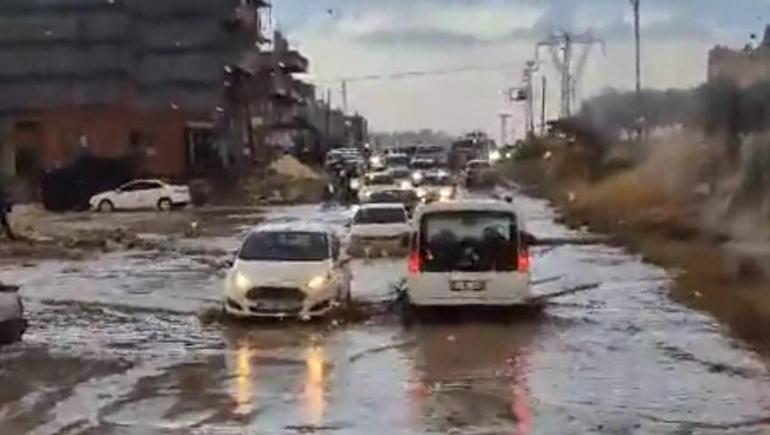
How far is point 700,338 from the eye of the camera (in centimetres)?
2323

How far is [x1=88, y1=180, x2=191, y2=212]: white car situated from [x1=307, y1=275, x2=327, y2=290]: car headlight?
1823 inches

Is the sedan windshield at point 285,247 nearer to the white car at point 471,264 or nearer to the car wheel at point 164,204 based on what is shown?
the white car at point 471,264

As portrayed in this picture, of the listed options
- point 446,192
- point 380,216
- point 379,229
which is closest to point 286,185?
point 446,192

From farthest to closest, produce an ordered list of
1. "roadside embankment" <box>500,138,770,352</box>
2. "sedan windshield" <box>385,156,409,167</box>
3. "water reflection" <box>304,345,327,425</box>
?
"sedan windshield" <box>385,156,409,167</box> → "roadside embankment" <box>500,138,770,352</box> → "water reflection" <box>304,345,327,425</box>

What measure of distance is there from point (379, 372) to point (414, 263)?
5.53 m

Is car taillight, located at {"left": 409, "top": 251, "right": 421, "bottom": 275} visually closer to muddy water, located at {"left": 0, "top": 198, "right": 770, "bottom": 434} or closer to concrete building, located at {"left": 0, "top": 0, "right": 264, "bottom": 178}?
muddy water, located at {"left": 0, "top": 198, "right": 770, "bottom": 434}

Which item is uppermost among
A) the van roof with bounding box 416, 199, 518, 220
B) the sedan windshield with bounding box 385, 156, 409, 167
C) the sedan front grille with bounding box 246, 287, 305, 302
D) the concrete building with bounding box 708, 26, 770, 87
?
the concrete building with bounding box 708, 26, 770, 87

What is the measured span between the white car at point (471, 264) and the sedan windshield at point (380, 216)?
53.1ft

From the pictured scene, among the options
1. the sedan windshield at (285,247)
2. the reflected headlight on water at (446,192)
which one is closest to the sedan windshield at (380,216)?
the sedan windshield at (285,247)

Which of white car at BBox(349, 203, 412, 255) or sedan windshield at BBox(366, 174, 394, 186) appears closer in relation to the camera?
white car at BBox(349, 203, 412, 255)

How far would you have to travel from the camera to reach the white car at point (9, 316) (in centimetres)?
2223

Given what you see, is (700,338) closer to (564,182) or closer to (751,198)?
(751,198)

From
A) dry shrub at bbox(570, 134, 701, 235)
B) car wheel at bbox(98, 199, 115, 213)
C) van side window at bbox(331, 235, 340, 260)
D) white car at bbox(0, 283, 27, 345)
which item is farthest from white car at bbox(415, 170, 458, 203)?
white car at bbox(0, 283, 27, 345)

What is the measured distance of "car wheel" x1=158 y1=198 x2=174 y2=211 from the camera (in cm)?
7106
